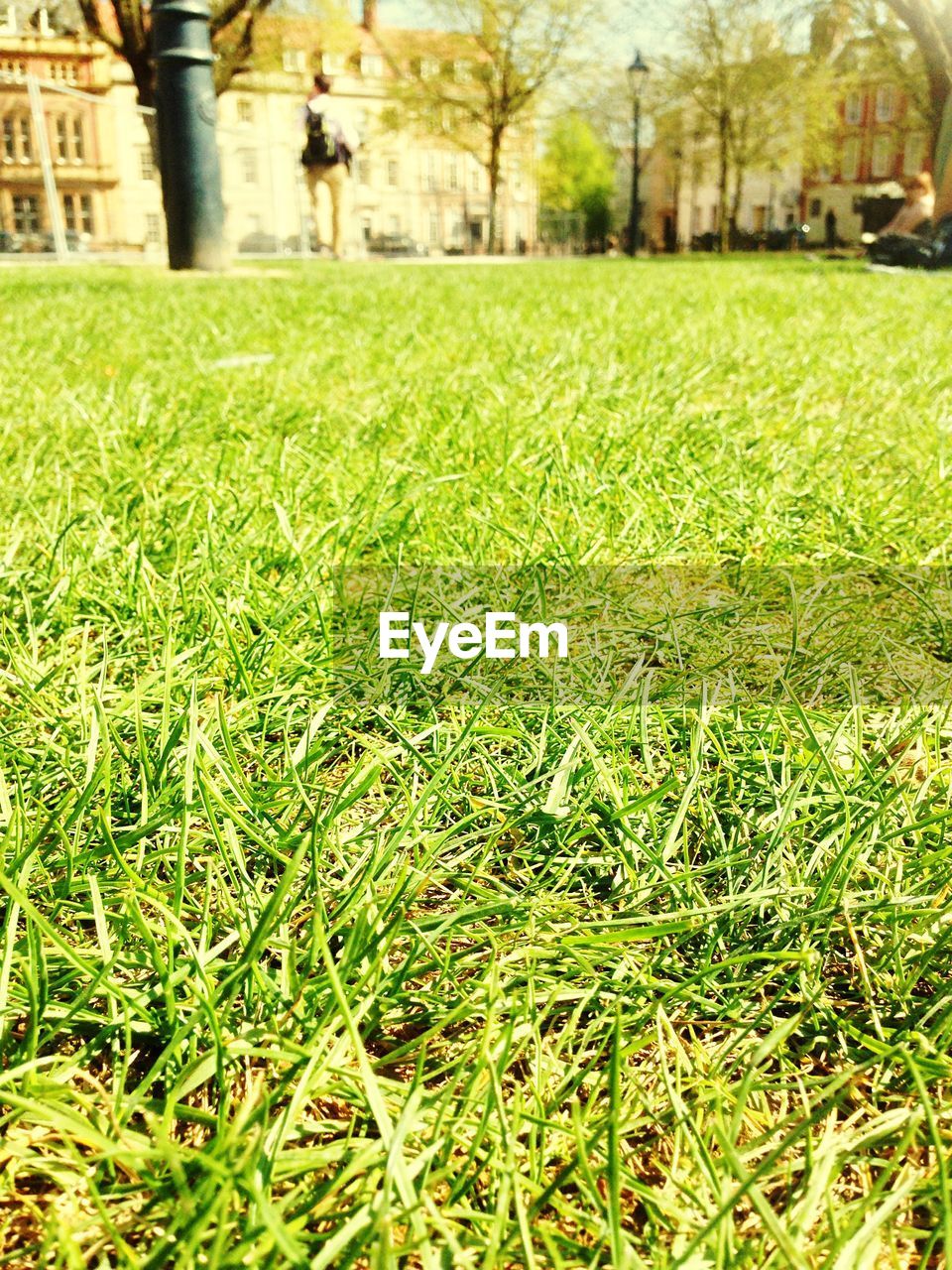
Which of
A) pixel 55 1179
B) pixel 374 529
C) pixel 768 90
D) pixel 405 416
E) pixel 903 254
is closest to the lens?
pixel 55 1179

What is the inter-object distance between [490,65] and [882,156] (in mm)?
31958

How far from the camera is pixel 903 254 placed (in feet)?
46.4

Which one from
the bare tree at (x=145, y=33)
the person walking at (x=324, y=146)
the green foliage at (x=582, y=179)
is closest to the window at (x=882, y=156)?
the green foliage at (x=582, y=179)

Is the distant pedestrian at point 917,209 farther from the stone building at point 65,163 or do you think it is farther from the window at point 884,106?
the window at point 884,106

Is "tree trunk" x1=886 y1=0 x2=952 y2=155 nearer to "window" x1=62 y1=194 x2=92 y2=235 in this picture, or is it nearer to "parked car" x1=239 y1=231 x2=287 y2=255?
"parked car" x1=239 y1=231 x2=287 y2=255

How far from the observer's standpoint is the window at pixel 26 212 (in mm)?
57156

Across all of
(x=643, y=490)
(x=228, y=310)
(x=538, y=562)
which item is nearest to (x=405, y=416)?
(x=643, y=490)

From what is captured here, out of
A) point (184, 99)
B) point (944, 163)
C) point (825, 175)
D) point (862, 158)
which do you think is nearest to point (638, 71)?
point (944, 163)

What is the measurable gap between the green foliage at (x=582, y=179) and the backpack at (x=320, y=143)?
61.4 m

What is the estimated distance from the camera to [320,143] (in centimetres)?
1363

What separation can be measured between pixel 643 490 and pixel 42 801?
150cm

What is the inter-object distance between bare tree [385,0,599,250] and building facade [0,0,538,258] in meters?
0.18

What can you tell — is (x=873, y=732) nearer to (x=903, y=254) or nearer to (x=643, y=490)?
(x=643, y=490)

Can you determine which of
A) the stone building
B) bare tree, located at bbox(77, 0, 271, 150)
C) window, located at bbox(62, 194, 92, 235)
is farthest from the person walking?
window, located at bbox(62, 194, 92, 235)
